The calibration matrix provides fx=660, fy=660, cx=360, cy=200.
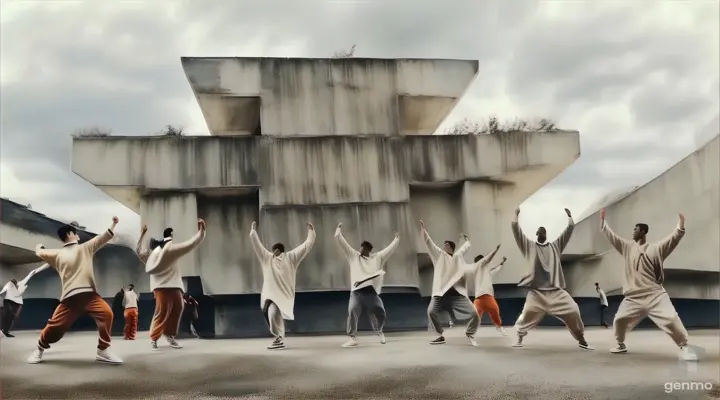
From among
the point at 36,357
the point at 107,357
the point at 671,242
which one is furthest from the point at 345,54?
the point at 36,357

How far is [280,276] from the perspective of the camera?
8.71 m

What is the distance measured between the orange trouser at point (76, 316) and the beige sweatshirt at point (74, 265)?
8cm

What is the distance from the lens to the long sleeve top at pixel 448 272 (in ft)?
29.1

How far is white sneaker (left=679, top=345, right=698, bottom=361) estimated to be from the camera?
775 cm

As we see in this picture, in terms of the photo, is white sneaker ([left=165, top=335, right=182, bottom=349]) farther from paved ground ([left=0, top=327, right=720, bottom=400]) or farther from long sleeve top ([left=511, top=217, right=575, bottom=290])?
long sleeve top ([left=511, top=217, right=575, bottom=290])

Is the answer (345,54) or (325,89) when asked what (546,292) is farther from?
(345,54)

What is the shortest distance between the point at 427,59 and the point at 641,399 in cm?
689

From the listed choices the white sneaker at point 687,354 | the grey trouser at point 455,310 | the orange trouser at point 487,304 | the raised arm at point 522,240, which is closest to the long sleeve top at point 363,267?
the grey trouser at point 455,310

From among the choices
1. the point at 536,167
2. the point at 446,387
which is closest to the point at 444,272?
the point at 446,387

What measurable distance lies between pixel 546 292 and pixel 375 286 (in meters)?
2.23

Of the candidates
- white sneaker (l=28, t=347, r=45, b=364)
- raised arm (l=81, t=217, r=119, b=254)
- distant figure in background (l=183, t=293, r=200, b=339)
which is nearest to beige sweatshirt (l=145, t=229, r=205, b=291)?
raised arm (l=81, t=217, r=119, b=254)

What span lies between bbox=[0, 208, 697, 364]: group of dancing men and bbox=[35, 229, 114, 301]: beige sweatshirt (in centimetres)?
1

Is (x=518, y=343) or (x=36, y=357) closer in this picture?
(x=36, y=357)

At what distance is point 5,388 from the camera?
6.71m
